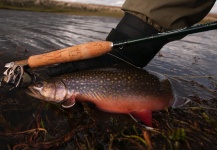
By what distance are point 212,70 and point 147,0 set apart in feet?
12.4

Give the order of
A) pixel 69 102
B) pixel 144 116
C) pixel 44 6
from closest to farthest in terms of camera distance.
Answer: pixel 144 116 < pixel 69 102 < pixel 44 6

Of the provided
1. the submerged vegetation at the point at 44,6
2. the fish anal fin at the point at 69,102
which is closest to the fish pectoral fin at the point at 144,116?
the fish anal fin at the point at 69,102

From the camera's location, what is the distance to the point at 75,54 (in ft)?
9.16

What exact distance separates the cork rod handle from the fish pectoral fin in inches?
33.9

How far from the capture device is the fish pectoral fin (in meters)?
2.63

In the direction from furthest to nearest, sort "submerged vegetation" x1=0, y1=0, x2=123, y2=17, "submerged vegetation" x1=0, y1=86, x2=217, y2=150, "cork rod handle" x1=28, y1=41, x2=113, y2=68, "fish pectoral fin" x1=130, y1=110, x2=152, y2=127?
1. "submerged vegetation" x1=0, y1=0, x2=123, y2=17
2. "cork rod handle" x1=28, y1=41, x2=113, y2=68
3. "fish pectoral fin" x1=130, y1=110, x2=152, y2=127
4. "submerged vegetation" x1=0, y1=86, x2=217, y2=150

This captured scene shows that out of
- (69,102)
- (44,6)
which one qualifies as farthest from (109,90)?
(44,6)

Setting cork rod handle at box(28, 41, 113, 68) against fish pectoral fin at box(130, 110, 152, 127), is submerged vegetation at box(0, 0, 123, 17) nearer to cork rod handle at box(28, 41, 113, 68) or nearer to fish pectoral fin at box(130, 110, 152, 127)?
cork rod handle at box(28, 41, 113, 68)

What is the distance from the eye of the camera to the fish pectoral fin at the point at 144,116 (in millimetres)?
2633

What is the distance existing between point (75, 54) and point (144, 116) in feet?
3.71

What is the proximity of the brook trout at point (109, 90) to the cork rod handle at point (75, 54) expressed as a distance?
0.80ft

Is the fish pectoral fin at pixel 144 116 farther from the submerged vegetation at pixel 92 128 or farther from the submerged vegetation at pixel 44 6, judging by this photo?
the submerged vegetation at pixel 44 6

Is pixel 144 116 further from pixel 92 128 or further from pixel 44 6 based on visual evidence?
pixel 44 6

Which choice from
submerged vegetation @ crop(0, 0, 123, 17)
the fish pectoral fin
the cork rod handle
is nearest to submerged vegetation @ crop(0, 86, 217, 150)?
the fish pectoral fin
